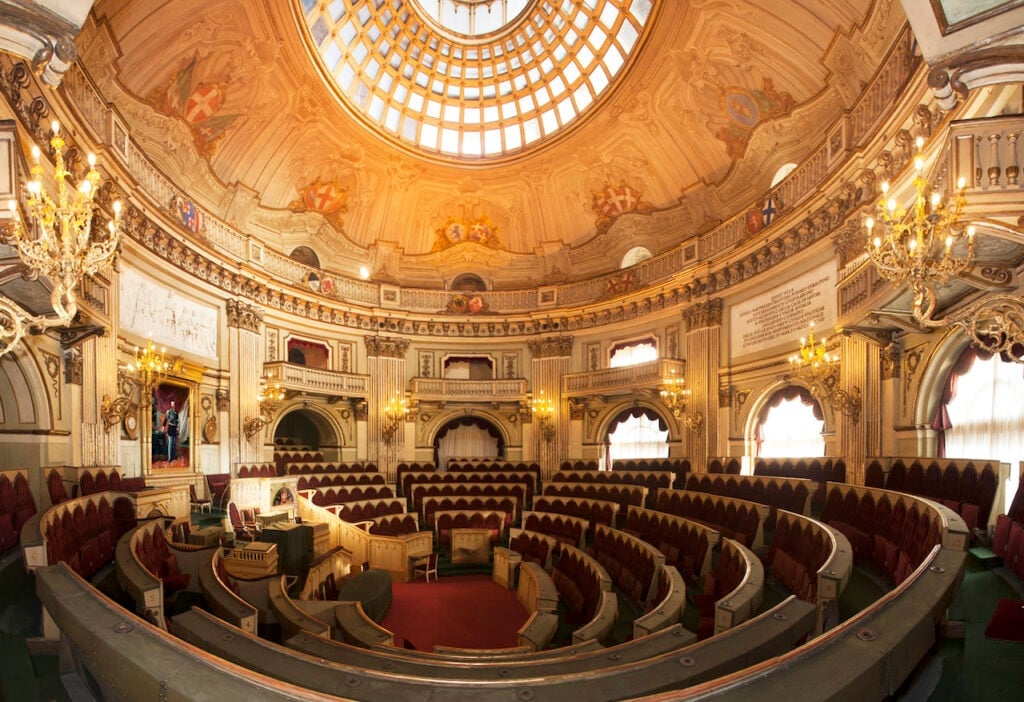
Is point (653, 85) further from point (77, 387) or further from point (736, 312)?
point (77, 387)

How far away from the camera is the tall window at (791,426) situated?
550 inches

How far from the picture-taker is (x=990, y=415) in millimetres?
8633

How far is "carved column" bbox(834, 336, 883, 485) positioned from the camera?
1079 cm

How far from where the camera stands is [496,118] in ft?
79.5

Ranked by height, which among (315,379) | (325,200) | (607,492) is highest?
(325,200)

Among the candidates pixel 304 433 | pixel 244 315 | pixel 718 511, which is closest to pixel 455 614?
pixel 718 511

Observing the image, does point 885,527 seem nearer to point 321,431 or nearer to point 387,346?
point 387,346

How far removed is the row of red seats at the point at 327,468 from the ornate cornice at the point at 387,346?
4449mm

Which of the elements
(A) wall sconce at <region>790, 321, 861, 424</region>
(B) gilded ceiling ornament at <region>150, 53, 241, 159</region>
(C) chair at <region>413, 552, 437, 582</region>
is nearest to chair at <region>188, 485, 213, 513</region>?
(C) chair at <region>413, 552, 437, 582</region>

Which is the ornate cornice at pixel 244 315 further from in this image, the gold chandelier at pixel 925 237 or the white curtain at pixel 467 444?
the gold chandelier at pixel 925 237

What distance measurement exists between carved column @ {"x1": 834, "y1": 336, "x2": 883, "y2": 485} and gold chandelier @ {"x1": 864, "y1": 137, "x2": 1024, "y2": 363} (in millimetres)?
5025

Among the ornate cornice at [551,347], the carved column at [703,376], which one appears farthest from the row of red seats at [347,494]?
the carved column at [703,376]

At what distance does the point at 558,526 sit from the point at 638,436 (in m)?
7.88

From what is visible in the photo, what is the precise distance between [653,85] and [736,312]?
7598 millimetres
